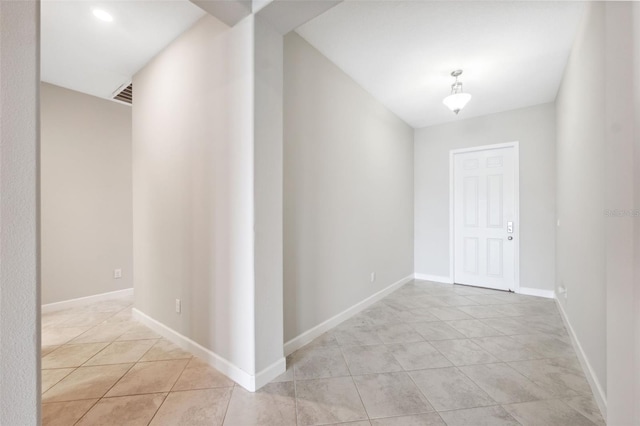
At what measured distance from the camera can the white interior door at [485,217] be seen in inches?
159

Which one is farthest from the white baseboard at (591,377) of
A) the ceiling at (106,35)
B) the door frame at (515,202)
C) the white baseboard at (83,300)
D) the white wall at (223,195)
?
the white baseboard at (83,300)

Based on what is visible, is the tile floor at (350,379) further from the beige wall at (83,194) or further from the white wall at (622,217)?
the beige wall at (83,194)

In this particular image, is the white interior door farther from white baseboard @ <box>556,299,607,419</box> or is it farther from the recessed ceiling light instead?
the recessed ceiling light

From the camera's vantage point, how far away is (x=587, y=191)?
78.0 inches

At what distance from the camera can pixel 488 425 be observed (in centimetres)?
148

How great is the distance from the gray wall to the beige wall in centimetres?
517

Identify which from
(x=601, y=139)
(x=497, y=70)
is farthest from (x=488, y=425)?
(x=497, y=70)

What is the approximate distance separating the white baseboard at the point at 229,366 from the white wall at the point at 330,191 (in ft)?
1.17

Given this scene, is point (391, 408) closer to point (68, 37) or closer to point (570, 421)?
point (570, 421)

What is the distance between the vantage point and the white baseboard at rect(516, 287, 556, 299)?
3746 millimetres

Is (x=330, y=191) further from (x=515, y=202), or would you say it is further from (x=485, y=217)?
(x=515, y=202)

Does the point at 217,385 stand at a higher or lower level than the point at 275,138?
lower

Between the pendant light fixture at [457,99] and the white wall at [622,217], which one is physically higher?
the pendant light fixture at [457,99]

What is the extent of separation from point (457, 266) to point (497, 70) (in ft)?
9.75
